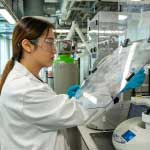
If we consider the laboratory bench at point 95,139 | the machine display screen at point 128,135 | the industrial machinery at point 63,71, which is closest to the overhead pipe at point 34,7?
the industrial machinery at point 63,71

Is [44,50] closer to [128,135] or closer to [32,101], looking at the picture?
[32,101]

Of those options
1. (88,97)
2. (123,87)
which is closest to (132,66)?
(123,87)

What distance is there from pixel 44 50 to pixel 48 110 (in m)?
0.32

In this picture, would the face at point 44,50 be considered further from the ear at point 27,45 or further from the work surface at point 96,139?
the work surface at point 96,139

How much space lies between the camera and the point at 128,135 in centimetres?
112

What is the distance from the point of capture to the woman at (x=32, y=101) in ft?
3.45

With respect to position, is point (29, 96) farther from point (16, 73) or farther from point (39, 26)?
point (39, 26)

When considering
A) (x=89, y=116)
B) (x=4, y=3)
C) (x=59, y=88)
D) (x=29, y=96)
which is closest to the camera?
(x=29, y=96)

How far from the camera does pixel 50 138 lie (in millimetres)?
1154

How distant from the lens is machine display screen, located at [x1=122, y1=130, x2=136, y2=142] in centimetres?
109

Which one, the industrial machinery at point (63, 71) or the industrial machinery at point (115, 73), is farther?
the industrial machinery at point (63, 71)

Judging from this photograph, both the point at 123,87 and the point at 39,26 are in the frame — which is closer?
the point at 123,87

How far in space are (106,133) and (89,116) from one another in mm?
466

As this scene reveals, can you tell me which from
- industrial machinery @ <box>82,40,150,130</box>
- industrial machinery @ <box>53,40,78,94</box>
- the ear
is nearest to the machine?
industrial machinery @ <box>82,40,150,130</box>
